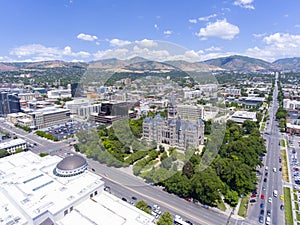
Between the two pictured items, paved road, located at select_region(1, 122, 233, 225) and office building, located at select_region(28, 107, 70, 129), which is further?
office building, located at select_region(28, 107, 70, 129)

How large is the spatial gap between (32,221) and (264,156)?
44.5ft

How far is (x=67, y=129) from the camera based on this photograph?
19.7 m

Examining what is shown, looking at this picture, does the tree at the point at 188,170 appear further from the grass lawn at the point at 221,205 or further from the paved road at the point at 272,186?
the paved road at the point at 272,186

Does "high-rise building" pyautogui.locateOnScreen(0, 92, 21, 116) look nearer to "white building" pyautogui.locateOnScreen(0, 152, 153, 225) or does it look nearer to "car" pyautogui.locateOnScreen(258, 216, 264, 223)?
"white building" pyautogui.locateOnScreen(0, 152, 153, 225)

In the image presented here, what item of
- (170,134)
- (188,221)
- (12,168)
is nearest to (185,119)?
(170,134)

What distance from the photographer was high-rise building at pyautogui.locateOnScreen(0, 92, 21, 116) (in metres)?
23.5

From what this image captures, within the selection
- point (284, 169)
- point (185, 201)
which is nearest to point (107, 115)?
point (185, 201)

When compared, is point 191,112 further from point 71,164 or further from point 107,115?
point 107,115

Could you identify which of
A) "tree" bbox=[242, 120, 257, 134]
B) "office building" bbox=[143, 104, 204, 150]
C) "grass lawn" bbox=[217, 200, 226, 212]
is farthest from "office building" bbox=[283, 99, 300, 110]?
"grass lawn" bbox=[217, 200, 226, 212]

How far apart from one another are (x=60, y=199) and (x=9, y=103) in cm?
2304

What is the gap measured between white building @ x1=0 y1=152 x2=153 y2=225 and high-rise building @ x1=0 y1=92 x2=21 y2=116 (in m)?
18.3

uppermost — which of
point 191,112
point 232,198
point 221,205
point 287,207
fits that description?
point 191,112

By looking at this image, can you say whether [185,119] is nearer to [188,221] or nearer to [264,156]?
[264,156]

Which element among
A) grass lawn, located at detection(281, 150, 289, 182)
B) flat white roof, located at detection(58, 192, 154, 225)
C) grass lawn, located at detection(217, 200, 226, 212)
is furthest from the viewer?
grass lawn, located at detection(281, 150, 289, 182)
